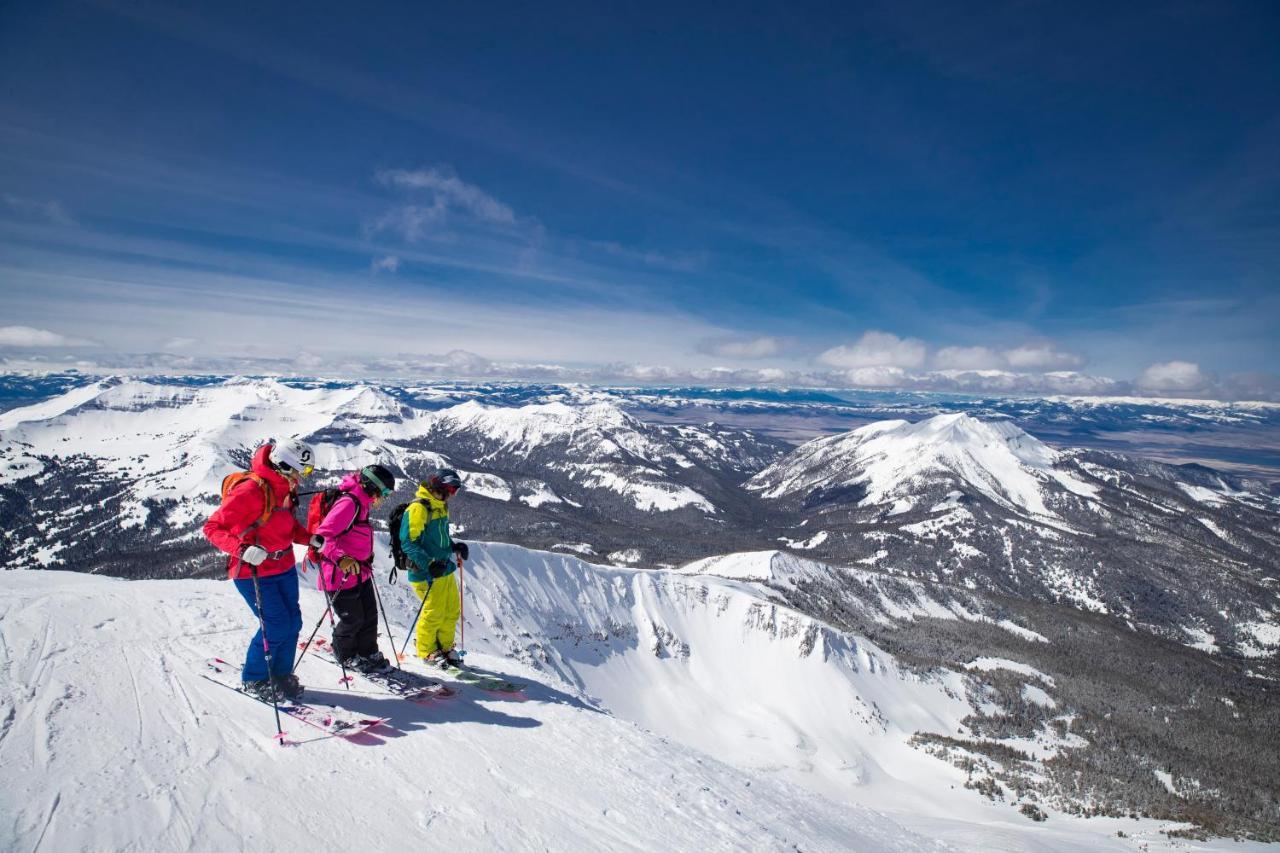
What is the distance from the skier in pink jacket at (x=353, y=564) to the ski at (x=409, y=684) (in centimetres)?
20

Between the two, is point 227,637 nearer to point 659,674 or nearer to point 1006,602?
point 659,674

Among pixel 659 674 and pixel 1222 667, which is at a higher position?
pixel 659 674

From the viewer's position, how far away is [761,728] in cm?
6994

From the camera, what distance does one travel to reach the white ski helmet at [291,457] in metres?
9.93

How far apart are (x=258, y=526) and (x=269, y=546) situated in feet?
1.43

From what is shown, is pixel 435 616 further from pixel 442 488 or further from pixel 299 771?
pixel 299 771

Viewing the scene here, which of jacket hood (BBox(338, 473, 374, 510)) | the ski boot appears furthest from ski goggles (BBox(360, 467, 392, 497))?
the ski boot

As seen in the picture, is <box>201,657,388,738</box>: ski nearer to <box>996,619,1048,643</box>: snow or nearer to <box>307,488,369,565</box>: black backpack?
<box>307,488,369,565</box>: black backpack

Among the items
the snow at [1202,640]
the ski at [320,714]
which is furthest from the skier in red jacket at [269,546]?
the snow at [1202,640]

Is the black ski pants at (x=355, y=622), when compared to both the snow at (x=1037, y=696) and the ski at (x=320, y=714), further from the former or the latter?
the snow at (x=1037, y=696)

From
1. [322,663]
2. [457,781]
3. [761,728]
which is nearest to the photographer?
[457,781]

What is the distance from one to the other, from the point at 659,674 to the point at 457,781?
72.3 m

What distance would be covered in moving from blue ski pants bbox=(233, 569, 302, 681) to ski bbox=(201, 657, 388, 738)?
444mm

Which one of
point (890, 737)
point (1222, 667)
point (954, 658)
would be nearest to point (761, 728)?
point (890, 737)
